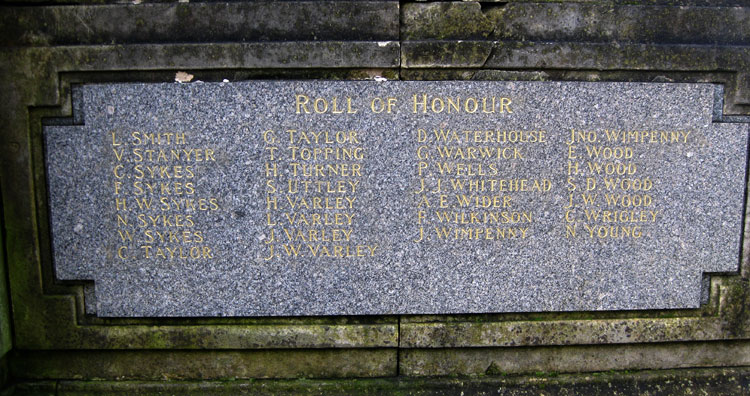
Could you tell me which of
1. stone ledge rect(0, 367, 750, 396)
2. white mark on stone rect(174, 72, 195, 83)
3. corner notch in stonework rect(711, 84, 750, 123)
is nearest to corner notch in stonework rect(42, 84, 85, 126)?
white mark on stone rect(174, 72, 195, 83)

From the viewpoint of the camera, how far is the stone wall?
7.66 feet

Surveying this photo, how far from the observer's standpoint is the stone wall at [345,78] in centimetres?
234

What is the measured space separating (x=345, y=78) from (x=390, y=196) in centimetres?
74

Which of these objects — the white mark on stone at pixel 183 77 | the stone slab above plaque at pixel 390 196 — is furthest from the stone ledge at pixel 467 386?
the white mark on stone at pixel 183 77

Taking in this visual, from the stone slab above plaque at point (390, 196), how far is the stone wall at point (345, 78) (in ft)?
0.37

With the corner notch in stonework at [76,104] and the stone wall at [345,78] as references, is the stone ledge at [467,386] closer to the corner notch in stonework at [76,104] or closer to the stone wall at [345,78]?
the stone wall at [345,78]

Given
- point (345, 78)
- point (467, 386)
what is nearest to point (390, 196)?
point (345, 78)

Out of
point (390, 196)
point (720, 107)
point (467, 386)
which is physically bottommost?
point (467, 386)

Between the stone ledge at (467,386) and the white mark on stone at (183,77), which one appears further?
the stone ledge at (467,386)

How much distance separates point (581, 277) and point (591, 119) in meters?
0.95

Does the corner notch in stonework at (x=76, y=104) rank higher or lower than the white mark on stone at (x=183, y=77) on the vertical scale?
lower

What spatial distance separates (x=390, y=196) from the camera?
2.41m

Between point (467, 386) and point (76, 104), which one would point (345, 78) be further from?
point (467, 386)

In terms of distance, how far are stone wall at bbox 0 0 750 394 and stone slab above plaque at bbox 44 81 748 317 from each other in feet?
0.37
